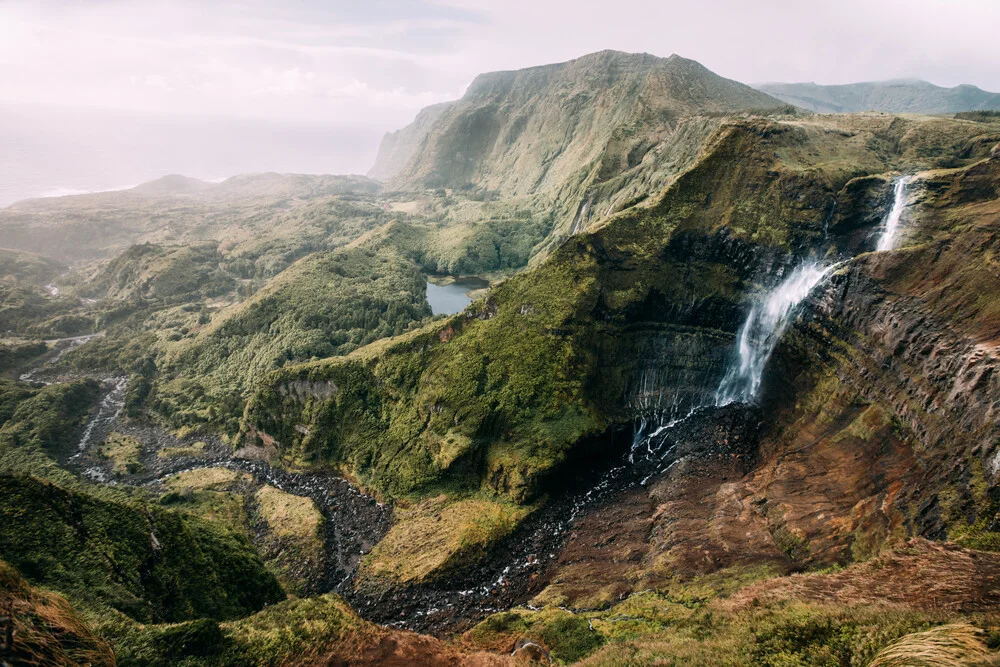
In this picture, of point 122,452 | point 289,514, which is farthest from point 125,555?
point 122,452

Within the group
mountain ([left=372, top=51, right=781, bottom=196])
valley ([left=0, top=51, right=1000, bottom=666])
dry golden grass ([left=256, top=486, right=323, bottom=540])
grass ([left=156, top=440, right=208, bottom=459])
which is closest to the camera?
valley ([left=0, top=51, right=1000, bottom=666])

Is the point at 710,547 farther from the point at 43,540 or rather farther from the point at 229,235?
the point at 229,235

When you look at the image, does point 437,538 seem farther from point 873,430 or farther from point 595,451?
point 873,430

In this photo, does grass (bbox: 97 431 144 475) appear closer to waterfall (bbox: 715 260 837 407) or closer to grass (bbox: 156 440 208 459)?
grass (bbox: 156 440 208 459)

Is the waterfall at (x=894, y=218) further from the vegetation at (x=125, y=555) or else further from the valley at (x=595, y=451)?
the vegetation at (x=125, y=555)

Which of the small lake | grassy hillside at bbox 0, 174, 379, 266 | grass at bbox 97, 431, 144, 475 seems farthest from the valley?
grassy hillside at bbox 0, 174, 379, 266

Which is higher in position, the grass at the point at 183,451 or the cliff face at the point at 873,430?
the cliff face at the point at 873,430

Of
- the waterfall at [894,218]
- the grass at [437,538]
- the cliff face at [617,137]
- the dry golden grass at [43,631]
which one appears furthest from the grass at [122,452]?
the waterfall at [894,218]
